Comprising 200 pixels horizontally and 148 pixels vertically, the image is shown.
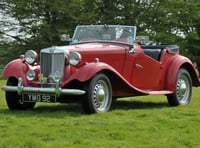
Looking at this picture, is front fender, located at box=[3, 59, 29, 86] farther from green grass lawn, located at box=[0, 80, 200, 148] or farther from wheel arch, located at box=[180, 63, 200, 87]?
wheel arch, located at box=[180, 63, 200, 87]

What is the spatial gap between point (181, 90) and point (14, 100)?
160 inches

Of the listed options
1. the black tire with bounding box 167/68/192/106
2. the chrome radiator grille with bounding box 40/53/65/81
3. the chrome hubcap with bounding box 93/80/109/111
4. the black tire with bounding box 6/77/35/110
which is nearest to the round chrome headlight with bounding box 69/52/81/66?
the chrome radiator grille with bounding box 40/53/65/81

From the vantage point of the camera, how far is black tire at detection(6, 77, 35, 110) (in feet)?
27.6

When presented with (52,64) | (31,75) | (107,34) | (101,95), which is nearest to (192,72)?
(107,34)

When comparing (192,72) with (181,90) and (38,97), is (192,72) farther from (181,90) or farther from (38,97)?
(38,97)

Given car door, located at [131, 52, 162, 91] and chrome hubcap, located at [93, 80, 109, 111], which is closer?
chrome hubcap, located at [93, 80, 109, 111]

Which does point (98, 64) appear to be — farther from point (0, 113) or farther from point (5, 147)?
point (5, 147)

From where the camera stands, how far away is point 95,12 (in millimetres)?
42656

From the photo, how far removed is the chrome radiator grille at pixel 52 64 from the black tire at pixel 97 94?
705mm

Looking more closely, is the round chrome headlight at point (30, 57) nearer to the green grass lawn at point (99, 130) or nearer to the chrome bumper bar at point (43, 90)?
the chrome bumper bar at point (43, 90)

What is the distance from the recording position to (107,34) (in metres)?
9.73

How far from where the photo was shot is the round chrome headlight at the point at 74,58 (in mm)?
7926

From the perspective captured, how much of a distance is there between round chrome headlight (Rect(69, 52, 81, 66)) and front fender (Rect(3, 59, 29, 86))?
3.31 ft

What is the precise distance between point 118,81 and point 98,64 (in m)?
0.91
